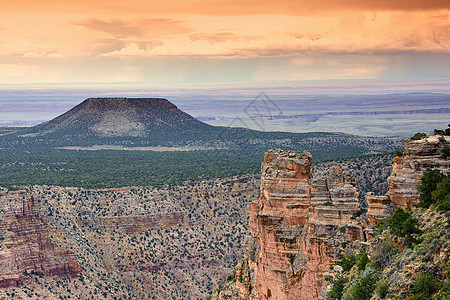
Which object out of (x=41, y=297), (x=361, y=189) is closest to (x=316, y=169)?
(x=361, y=189)

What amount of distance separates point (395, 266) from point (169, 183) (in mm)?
79664

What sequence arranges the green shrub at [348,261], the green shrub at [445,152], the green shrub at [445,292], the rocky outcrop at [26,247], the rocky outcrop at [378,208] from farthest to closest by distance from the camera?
the rocky outcrop at [26,247]
the green shrub at [348,261]
the rocky outcrop at [378,208]
the green shrub at [445,152]
the green shrub at [445,292]

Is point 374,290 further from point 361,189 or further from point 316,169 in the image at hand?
point 316,169

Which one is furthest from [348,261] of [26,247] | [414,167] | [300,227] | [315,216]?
[26,247]

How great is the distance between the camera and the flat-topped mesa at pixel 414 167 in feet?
96.9

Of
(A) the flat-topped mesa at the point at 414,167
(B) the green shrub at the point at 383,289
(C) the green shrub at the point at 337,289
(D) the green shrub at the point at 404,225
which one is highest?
(A) the flat-topped mesa at the point at 414,167

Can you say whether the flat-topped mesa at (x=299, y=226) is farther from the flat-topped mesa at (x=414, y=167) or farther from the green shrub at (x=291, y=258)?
the flat-topped mesa at (x=414, y=167)

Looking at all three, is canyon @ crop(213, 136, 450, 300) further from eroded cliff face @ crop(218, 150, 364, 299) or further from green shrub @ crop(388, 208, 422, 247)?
green shrub @ crop(388, 208, 422, 247)

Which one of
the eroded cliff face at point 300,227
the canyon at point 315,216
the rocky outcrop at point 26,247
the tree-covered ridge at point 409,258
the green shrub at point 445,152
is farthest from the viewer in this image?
the rocky outcrop at point 26,247

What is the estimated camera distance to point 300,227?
113 feet

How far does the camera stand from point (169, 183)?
4060 inches

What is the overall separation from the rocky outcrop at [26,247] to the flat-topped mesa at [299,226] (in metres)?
47.4

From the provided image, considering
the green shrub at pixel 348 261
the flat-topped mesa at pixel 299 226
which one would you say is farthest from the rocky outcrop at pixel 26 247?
the green shrub at pixel 348 261

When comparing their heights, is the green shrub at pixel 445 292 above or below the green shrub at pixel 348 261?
above
